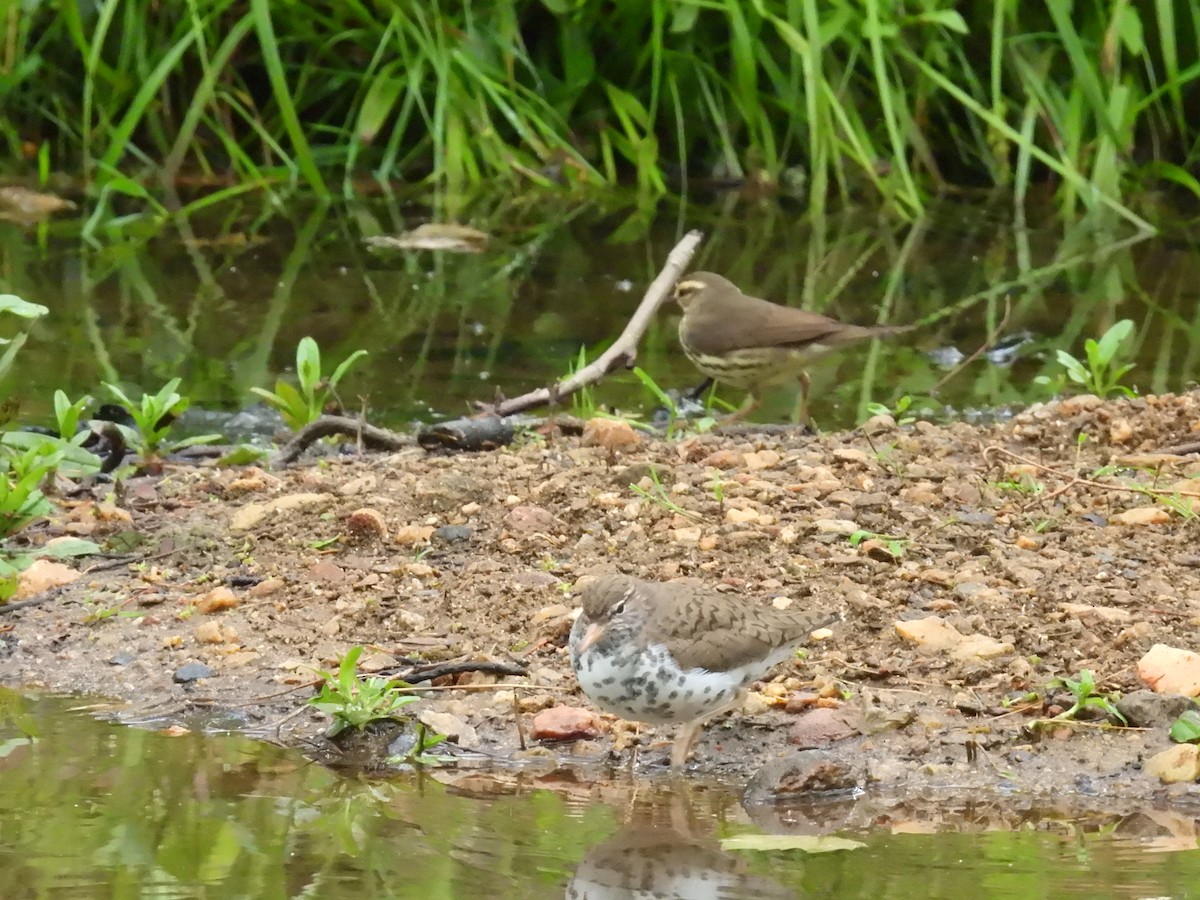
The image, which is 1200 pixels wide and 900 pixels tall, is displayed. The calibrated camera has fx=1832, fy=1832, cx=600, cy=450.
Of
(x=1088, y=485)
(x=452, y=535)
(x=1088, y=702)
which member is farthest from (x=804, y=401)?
(x=1088, y=702)

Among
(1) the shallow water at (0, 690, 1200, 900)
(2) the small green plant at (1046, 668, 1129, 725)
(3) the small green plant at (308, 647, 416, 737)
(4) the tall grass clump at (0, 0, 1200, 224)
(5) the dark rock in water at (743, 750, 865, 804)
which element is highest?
(4) the tall grass clump at (0, 0, 1200, 224)

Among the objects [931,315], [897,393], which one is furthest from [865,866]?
[931,315]

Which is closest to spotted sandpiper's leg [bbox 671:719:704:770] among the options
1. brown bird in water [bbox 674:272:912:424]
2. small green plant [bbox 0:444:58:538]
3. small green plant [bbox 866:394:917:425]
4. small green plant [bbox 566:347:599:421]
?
small green plant [bbox 0:444:58:538]

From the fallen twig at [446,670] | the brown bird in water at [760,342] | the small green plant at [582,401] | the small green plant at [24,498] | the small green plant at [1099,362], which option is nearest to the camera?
the fallen twig at [446,670]

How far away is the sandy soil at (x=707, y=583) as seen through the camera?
4.48 m

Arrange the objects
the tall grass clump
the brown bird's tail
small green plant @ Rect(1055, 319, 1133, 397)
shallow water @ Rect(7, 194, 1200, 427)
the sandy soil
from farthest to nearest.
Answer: the tall grass clump → shallow water @ Rect(7, 194, 1200, 427) → the brown bird's tail → small green plant @ Rect(1055, 319, 1133, 397) → the sandy soil

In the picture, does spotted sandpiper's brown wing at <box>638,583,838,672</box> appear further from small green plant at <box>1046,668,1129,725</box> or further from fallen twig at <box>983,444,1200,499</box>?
fallen twig at <box>983,444,1200,499</box>

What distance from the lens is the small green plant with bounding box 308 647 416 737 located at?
4.36m

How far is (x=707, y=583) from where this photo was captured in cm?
523

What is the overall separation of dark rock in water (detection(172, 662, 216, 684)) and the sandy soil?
0.07 feet

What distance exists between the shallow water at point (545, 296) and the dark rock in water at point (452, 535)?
2286 millimetres

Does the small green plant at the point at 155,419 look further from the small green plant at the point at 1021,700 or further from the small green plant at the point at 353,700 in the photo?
the small green plant at the point at 1021,700

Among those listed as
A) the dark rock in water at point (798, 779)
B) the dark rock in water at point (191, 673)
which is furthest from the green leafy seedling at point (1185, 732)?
the dark rock in water at point (191, 673)

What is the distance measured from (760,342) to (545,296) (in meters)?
2.38
